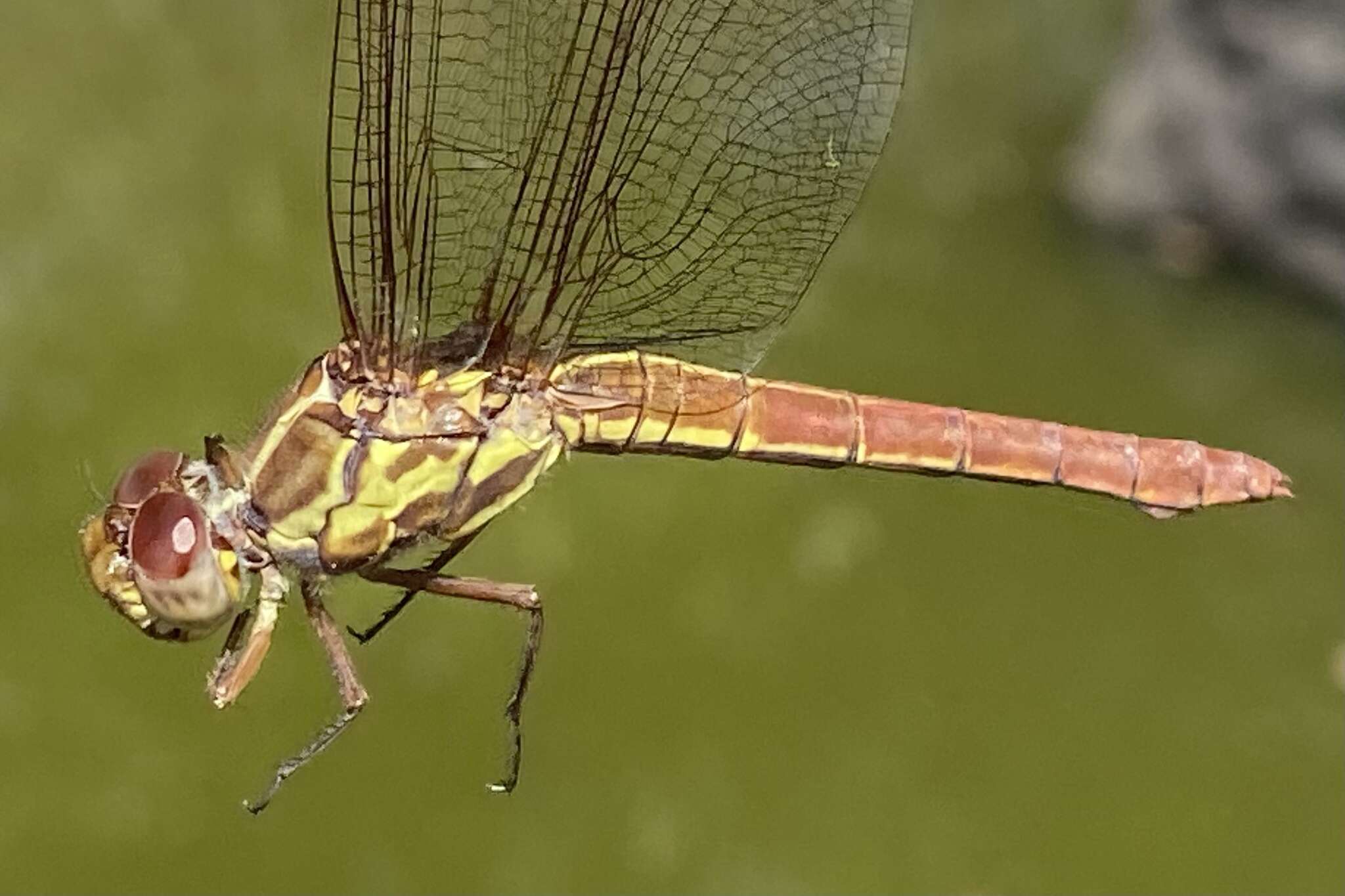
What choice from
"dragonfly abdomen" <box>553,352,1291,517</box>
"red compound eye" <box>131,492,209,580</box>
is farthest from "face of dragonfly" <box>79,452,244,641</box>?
"dragonfly abdomen" <box>553,352,1291,517</box>

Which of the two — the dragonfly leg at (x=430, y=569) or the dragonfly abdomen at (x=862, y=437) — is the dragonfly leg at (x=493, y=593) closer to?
the dragonfly leg at (x=430, y=569)

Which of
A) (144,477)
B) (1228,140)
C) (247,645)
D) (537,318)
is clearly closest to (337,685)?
(247,645)

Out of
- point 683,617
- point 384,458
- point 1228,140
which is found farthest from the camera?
point 1228,140

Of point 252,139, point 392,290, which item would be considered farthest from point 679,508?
point 392,290

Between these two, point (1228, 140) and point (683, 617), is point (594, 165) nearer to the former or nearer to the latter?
point (683, 617)

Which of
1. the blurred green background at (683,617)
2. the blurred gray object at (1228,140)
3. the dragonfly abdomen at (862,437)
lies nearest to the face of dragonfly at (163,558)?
the dragonfly abdomen at (862,437)
